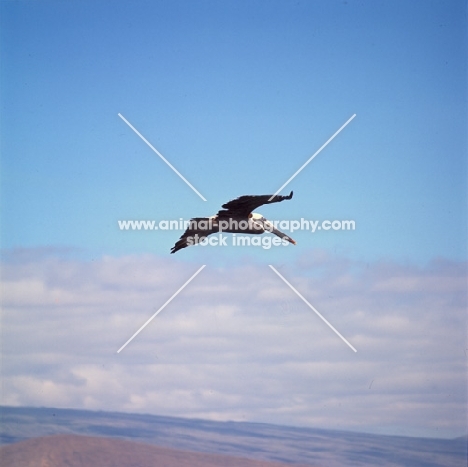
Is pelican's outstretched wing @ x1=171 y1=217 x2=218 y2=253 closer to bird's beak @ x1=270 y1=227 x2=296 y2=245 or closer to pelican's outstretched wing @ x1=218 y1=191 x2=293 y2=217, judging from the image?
pelican's outstretched wing @ x1=218 y1=191 x2=293 y2=217

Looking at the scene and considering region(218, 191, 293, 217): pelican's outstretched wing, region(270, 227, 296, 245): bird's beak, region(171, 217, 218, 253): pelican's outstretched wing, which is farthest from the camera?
region(270, 227, 296, 245): bird's beak

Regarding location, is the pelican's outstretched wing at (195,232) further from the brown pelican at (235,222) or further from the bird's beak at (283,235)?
the bird's beak at (283,235)

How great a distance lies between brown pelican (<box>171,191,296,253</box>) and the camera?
2312cm

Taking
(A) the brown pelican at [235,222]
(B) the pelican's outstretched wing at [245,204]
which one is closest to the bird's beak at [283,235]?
(A) the brown pelican at [235,222]

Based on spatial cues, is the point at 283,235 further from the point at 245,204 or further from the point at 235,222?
the point at 245,204

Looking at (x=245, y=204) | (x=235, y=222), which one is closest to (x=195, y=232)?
(x=235, y=222)

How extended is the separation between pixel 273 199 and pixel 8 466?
131 feet

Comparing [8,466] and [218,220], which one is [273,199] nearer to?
[218,220]

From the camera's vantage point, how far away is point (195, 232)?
25109 mm

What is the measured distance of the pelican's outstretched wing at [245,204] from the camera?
22766mm

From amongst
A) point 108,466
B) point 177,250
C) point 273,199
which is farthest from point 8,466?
point 273,199

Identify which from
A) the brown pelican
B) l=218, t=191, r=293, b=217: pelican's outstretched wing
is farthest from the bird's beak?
l=218, t=191, r=293, b=217: pelican's outstretched wing

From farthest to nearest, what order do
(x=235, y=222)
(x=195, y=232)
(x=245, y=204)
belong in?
(x=195, y=232)
(x=235, y=222)
(x=245, y=204)

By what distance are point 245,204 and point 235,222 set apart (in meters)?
1.13
